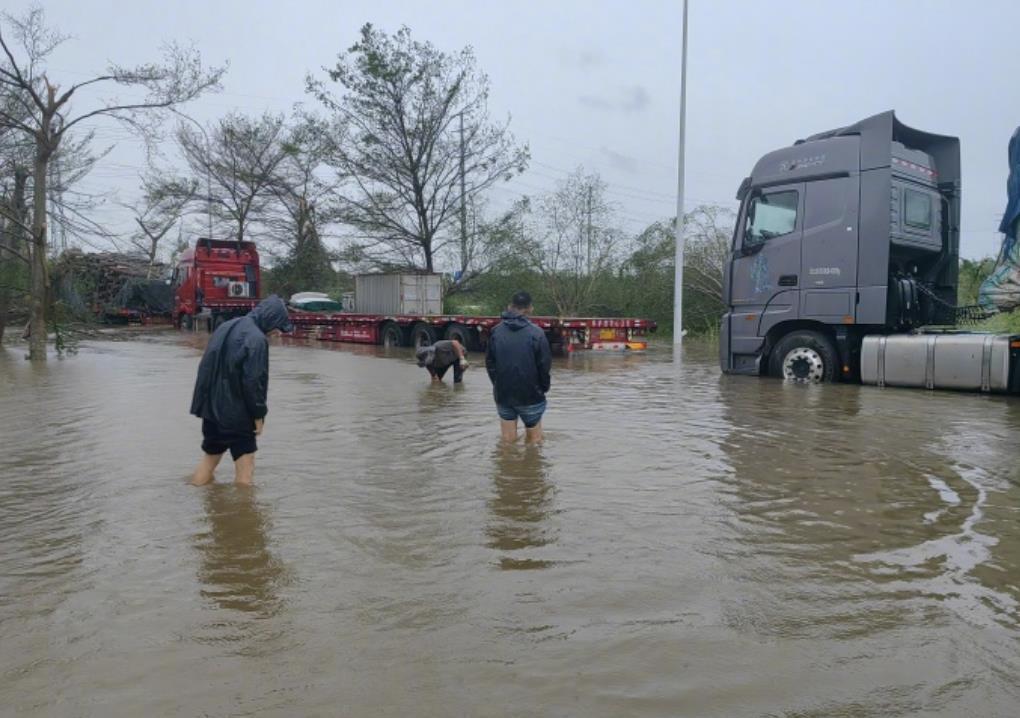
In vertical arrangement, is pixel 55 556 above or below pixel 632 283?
below

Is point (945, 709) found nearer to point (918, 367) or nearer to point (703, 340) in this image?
point (918, 367)

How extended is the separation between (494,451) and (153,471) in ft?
9.31

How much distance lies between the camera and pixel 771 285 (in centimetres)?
1291

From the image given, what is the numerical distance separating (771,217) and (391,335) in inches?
512

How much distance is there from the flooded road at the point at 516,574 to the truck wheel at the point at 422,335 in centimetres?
1289

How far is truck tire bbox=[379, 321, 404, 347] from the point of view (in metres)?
23.1

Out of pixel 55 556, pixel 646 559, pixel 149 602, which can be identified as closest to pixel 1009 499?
pixel 646 559

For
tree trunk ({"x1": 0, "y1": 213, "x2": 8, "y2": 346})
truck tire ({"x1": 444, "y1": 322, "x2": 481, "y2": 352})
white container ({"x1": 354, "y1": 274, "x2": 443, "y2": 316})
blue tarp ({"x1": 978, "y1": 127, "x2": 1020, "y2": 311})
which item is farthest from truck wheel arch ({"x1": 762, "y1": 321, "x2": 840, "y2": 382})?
tree trunk ({"x1": 0, "y1": 213, "x2": 8, "y2": 346})

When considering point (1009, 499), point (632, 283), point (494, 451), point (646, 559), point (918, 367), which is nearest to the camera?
point (646, 559)

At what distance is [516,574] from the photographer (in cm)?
429

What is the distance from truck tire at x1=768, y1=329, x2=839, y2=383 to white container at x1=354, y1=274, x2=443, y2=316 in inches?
515

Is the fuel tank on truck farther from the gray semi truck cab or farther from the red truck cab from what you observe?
the red truck cab

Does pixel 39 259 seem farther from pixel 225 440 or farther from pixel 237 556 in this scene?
pixel 237 556

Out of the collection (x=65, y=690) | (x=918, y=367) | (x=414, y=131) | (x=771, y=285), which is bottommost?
(x=65, y=690)
